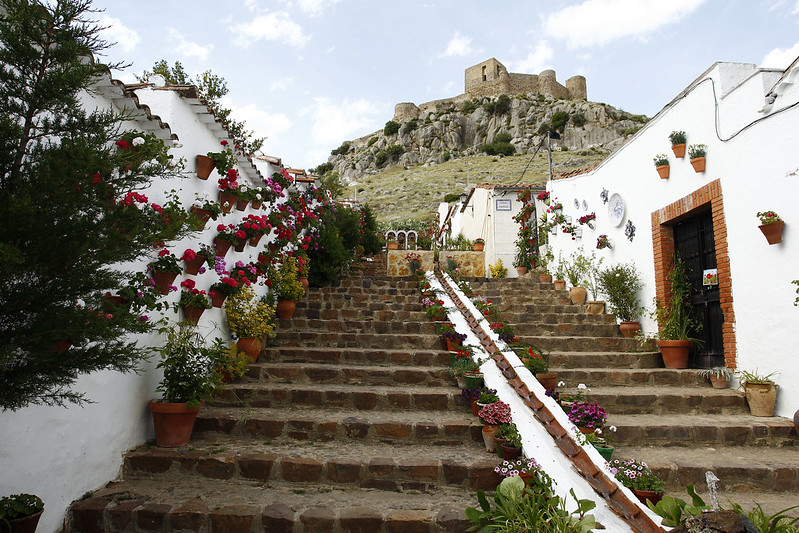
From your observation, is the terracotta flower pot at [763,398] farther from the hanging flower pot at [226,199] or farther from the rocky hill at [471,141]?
the rocky hill at [471,141]

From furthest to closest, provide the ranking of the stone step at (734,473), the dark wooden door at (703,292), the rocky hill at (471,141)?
the rocky hill at (471,141) → the dark wooden door at (703,292) → the stone step at (734,473)

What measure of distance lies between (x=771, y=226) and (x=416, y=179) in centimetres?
3761

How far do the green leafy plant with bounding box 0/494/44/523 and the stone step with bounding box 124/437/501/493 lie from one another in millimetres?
1168

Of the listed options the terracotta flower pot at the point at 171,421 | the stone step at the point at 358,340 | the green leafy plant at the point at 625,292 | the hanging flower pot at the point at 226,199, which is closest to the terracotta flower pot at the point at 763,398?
the green leafy plant at the point at 625,292

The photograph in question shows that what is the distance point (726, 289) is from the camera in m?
5.48

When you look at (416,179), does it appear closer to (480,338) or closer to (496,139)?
(496,139)

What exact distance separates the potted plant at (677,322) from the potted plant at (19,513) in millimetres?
6284

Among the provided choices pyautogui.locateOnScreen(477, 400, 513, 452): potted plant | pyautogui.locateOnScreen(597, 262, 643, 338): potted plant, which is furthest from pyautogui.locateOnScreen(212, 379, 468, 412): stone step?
pyautogui.locateOnScreen(597, 262, 643, 338): potted plant

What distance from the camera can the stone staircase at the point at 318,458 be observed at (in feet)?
10.6

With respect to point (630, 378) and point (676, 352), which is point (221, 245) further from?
point (676, 352)

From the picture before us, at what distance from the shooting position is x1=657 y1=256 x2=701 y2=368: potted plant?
6.06 m

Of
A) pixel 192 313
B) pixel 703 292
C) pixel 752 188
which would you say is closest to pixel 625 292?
pixel 703 292

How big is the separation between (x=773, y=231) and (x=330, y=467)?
15.1 ft

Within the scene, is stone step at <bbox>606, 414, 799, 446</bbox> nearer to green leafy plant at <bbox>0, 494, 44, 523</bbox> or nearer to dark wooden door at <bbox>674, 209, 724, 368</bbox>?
dark wooden door at <bbox>674, 209, 724, 368</bbox>
